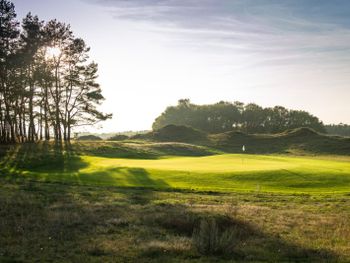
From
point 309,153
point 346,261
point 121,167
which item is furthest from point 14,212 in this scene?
point 309,153

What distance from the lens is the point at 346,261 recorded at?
13.2 m

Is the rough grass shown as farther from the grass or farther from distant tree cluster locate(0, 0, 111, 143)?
distant tree cluster locate(0, 0, 111, 143)

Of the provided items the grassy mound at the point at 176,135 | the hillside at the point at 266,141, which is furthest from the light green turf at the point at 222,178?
the grassy mound at the point at 176,135

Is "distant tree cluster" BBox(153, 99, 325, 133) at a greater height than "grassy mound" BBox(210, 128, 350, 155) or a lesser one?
greater

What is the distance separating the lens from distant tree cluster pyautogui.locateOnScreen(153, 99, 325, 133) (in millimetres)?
168750

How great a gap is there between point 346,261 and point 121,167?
2969 cm

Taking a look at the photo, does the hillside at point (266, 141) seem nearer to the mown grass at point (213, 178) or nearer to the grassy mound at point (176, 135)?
the grassy mound at point (176, 135)

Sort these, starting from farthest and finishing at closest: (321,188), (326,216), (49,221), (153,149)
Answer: (153,149) < (321,188) < (326,216) < (49,221)

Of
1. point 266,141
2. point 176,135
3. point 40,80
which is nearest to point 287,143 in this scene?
point 266,141

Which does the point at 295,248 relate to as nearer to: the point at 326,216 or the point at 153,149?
the point at 326,216

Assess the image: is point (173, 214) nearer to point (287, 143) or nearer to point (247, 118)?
point (287, 143)

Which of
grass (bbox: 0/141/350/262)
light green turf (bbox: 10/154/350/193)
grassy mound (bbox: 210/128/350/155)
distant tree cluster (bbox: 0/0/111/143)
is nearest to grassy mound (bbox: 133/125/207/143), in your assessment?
grassy mound (bbox: 210/128/350/155)

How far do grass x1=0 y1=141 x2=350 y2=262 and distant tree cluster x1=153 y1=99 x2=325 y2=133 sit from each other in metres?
129

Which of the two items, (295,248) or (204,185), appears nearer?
(295,248)
